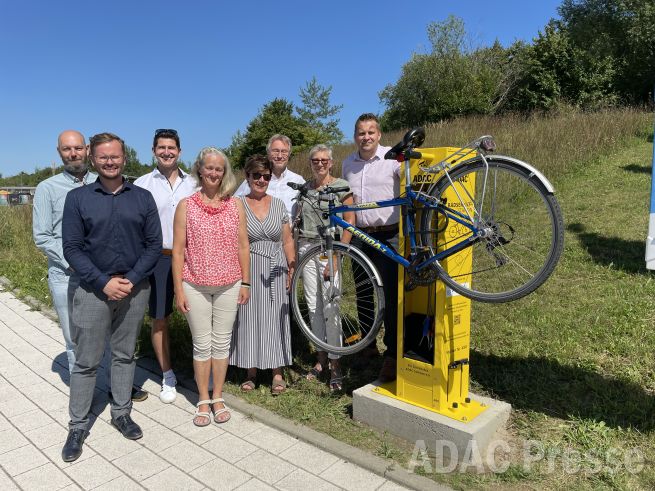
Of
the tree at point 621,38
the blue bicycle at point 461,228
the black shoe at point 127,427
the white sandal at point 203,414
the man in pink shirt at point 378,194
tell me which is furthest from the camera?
the tree at point 621,38

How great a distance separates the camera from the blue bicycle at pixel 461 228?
2742 millimetres

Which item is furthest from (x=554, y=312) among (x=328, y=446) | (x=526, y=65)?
(x=526, y=65)

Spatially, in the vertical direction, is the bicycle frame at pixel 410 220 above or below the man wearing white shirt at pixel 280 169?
below

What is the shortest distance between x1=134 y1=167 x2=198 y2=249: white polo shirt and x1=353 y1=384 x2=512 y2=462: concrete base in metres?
2.06

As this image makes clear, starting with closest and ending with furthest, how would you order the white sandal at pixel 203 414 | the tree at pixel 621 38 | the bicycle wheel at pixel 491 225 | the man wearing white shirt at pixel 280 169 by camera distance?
the bicycle wheel at pixel 491 225, the white sandal at pixel 203 414, the man wearing white shirt at pixel 280 169, the tree at pixel 621 38

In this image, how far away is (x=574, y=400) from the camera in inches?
141

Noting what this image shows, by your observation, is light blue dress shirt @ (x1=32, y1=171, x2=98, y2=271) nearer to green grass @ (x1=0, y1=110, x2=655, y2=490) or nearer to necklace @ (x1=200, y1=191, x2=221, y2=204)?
necklace @ (x1=200, y1=191, x2=221, y2=204)

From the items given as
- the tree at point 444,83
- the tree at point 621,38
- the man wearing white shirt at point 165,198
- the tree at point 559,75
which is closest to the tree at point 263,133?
the tree at point 444,83

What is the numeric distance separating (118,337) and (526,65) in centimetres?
3069

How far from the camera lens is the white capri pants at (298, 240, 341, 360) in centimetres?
401

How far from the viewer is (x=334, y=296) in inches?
154

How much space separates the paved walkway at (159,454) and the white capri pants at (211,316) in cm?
60

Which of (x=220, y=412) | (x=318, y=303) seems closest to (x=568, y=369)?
(x=318, y=303)

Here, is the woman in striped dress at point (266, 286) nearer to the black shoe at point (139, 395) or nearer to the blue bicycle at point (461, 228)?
the blue bicycle at point (461, 228)
